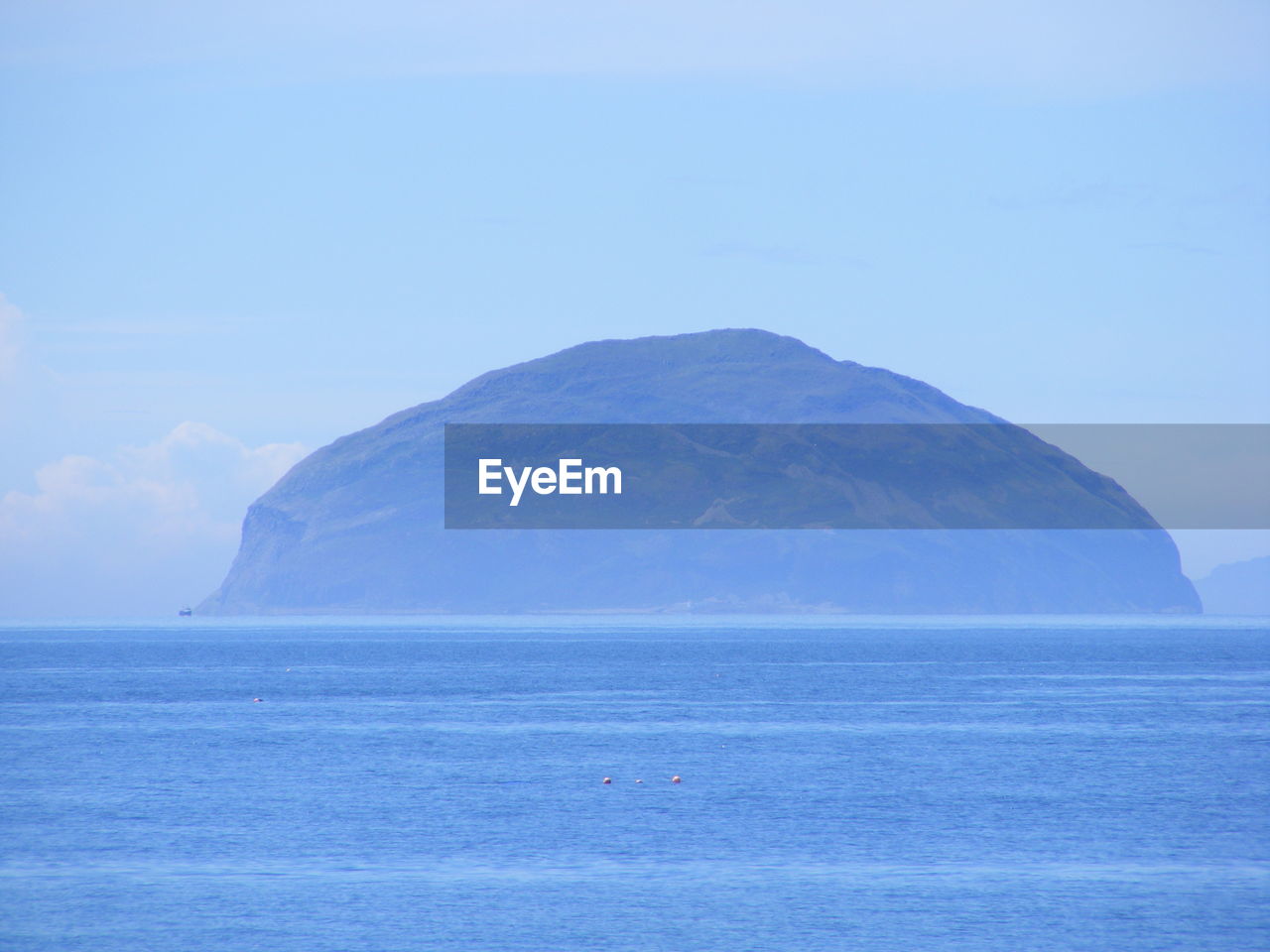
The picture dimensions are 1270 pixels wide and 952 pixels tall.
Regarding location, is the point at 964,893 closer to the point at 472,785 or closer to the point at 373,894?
the point at 373,894

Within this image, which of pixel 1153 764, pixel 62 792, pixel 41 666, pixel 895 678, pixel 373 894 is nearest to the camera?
pixel 373 894

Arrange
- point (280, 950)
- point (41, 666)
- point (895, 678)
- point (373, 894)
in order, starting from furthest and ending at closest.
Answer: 1. point (41, 666)
2. point (895, 678)
3. point (373, 894)
4. point (280, 950)

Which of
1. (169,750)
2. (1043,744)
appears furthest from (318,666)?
(1043,744)

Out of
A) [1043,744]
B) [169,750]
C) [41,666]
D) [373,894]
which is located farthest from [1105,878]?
[41,666]

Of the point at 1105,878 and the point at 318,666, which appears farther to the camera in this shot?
the point at 318,666

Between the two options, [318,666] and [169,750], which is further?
[318,666]

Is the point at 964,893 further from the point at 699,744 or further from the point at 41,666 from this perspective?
the point at 41,666
